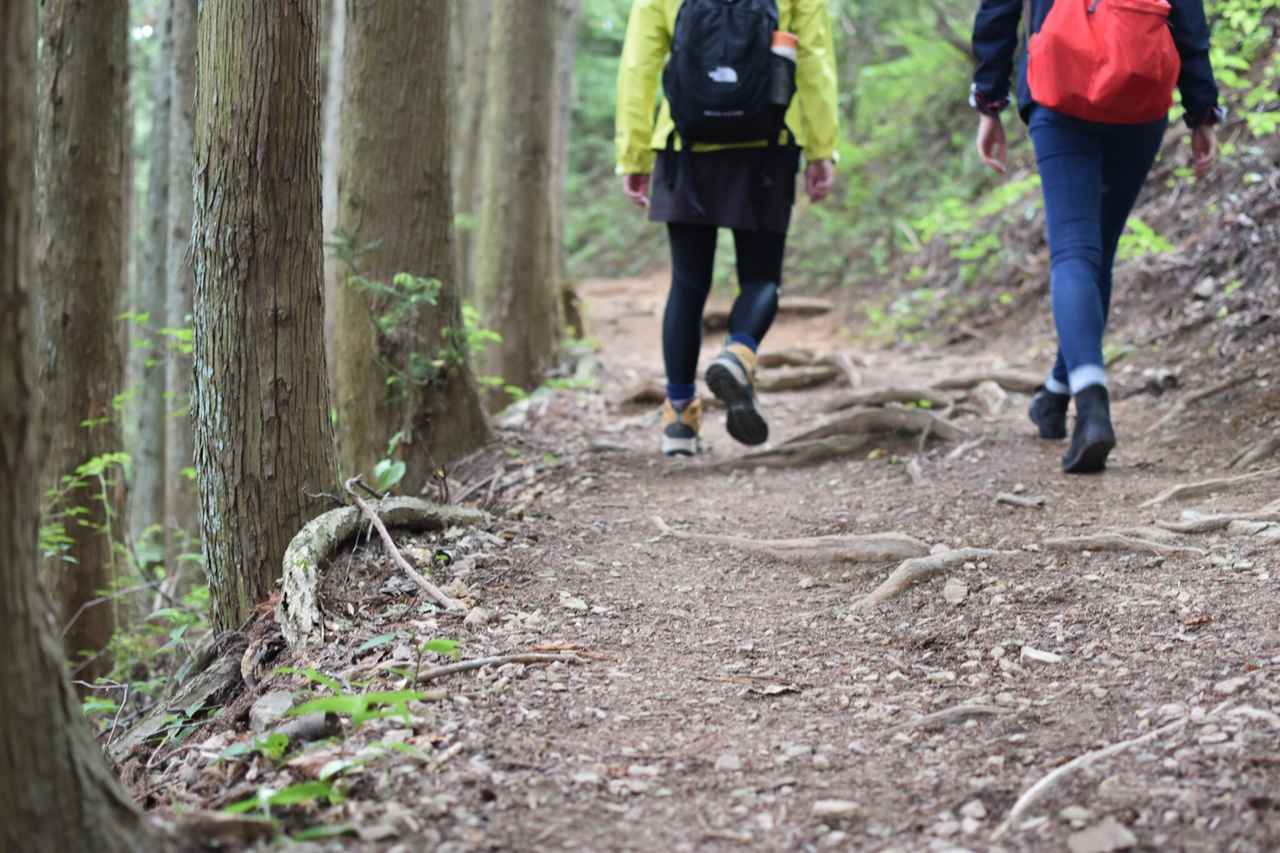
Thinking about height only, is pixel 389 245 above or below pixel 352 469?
above

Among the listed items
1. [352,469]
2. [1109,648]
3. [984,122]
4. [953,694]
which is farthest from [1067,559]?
[352,469]

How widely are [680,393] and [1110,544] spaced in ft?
7.98

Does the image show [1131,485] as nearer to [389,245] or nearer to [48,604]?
[389,245]

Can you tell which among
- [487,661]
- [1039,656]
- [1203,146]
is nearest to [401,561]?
[487,661]

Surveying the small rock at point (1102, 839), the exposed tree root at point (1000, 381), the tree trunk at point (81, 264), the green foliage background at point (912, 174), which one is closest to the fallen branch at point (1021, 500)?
the small rock at point (1102, 839)

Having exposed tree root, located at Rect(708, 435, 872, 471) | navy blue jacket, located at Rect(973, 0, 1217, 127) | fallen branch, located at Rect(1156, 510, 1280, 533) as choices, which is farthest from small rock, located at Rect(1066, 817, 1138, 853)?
exposed tree root, located at Rect(708, 435, 872, 471)

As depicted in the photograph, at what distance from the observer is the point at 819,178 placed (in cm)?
536

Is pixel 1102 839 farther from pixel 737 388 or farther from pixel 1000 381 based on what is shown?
pixel 1000 381

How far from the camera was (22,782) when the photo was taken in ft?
5.79

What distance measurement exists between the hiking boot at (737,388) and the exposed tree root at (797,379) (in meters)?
3.36

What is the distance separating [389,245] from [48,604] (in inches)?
150

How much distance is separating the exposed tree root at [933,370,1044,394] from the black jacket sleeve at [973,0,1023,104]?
105 inches

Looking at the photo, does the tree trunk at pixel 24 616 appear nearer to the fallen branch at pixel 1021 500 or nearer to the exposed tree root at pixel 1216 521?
the exposed tree root at pixel 1216 521

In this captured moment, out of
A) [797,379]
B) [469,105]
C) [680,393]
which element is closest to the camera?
[680,393]
